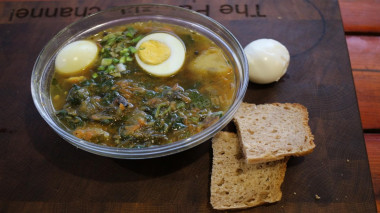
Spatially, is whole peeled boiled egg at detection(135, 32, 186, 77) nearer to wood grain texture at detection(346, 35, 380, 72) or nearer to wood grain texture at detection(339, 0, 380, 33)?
wood grain texture at detection(346, 35, 380, 72)

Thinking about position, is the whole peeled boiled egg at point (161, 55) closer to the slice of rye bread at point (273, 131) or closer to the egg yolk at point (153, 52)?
the egg yolk at point (153, 52)

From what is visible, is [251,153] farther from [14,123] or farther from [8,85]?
[8,85]

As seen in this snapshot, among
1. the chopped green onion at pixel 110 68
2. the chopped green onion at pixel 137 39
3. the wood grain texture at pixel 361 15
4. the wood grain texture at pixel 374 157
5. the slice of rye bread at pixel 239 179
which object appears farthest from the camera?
the wood grain texture at pixel 361 15

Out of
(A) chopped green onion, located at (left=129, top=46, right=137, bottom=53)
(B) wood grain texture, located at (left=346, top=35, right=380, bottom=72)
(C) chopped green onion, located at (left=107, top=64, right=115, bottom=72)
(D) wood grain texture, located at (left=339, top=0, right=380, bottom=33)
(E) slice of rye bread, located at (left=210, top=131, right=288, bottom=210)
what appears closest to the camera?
(E) slice of rye bread, located at (left=210, top=131, right=288, bottom=210)

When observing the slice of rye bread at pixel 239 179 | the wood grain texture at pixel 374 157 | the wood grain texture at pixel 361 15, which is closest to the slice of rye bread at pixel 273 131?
the slice of rye bread at pixel 239 179

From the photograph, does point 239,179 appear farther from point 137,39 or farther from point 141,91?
point 137,39

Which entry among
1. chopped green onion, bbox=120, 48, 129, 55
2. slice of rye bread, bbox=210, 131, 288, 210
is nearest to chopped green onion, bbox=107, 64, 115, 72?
chopped green onion, bbox=120, 48, 129, 55
